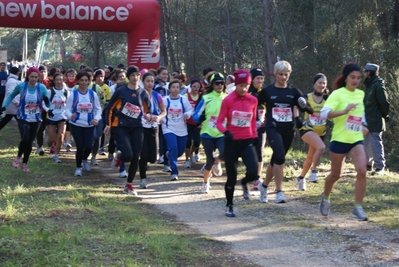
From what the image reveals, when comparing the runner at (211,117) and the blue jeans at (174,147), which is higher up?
the runner at (211,117)

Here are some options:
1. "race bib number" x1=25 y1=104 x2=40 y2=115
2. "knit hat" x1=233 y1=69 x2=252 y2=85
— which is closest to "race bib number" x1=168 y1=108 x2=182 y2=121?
"race bib number" x1=25 y1=104 x2=40 y2=115

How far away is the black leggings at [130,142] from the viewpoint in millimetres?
10512

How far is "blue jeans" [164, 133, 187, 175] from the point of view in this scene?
12.2 metres

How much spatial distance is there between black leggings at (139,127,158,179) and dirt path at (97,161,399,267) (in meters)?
0.40

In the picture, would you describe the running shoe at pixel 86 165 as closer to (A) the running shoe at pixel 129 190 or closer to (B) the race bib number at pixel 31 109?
(B) the race bib number at pixel 31 109

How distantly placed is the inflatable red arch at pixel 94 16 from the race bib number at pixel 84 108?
4545 mm

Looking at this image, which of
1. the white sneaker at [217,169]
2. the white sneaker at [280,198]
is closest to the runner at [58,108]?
the white sneaker at [217,169]

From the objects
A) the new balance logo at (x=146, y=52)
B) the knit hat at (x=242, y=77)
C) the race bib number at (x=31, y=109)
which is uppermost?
the new balance logo at (x=146, y=52)

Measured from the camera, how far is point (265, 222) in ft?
28.9

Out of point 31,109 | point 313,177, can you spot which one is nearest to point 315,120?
point 313,177

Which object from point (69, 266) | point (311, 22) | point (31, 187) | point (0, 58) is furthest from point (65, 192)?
point (0, 58)

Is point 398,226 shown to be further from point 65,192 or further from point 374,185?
point 65,192

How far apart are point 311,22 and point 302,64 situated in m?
2.49

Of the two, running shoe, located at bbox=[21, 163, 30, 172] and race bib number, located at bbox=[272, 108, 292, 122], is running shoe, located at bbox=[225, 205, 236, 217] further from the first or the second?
running shoe, located at bbox=[21, 163, 30, 172]
